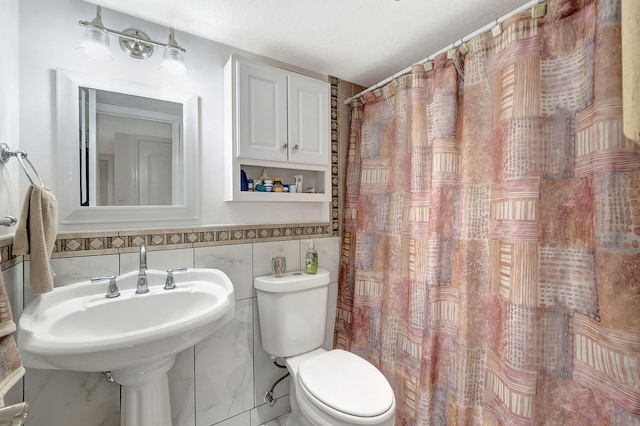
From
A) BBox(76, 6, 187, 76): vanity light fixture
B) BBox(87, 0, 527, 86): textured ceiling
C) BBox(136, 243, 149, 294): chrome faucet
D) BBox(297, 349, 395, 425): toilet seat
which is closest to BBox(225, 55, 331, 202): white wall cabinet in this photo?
BBox(87, 0, 527, 86): textured ceiling

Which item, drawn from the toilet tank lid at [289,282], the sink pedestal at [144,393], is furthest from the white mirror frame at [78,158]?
the sink pedestal at [144,393]

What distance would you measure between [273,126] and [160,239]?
806 millimetres

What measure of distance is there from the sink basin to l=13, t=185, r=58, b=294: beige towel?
12cm

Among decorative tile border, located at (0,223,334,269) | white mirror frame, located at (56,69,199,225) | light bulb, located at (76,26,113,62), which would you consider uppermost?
light bulb, located at (76,26,113,62)

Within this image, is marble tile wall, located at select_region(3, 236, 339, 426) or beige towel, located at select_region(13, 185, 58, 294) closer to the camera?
beige towel, located at select_region(13, 185, 58, 294)

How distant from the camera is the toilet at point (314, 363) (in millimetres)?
1069

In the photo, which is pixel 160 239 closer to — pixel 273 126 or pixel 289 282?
pixel 289 282

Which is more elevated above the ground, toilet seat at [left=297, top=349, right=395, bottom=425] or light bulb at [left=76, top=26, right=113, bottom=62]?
light bulb at [left=76, top=26, right=113, bottom=62]

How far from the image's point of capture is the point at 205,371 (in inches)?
56.4

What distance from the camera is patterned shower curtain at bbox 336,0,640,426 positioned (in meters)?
0.84

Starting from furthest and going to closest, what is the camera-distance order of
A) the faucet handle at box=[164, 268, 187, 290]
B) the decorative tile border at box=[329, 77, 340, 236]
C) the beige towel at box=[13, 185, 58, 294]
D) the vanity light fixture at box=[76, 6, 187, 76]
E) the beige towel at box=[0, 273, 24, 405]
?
the decorative tile border at box=[329, 77, 340, 236] → the faucet handle at box=[164, 268, 187, 290] → the vanity light fixture at box=[76, 6, 187, 76] → the beige towel at box=[13, 185, 58, 294] → the beige towel at box=[0, 273, 24, 405]

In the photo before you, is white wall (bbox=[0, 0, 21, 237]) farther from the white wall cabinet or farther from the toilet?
the toilet

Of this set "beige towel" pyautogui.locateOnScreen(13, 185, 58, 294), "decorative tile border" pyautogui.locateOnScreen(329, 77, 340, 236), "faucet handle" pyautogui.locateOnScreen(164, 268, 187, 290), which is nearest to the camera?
"beige towel" pyautogui.locateOnScreen(13, 185, 58, 294)

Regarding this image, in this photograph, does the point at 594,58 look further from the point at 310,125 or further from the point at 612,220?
the point at 310,125
